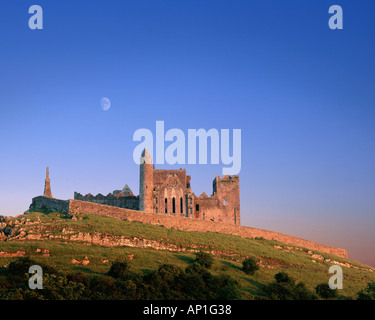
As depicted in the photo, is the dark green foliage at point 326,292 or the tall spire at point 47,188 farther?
the tall spire at point 47,188

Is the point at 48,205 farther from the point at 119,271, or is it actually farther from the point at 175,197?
the point at 119,271

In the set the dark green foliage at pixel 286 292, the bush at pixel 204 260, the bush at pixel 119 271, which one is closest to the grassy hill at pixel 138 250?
the bush at pixel 204 260

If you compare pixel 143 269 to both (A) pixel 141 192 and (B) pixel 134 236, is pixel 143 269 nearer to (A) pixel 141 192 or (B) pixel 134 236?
(B) pixel 134 236

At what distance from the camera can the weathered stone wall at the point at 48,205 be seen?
53.3 metres

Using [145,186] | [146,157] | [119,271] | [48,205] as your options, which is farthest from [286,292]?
[146,157]

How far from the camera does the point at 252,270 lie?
39812 mm

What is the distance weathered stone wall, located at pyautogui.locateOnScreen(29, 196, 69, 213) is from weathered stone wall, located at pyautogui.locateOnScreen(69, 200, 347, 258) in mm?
2125

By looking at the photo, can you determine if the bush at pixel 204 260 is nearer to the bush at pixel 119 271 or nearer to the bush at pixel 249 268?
the bush at pixel 249 268

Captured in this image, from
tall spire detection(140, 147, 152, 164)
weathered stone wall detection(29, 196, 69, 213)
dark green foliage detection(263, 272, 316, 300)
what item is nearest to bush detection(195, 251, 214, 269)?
dark green foliage detection(263, 272, 316, 300)

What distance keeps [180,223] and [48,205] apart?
19.6 meters

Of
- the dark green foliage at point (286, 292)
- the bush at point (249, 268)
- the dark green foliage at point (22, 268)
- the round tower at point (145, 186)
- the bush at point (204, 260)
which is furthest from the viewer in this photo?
the round tower at point (145, 186)

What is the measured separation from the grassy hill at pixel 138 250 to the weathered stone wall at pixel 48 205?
252cm
